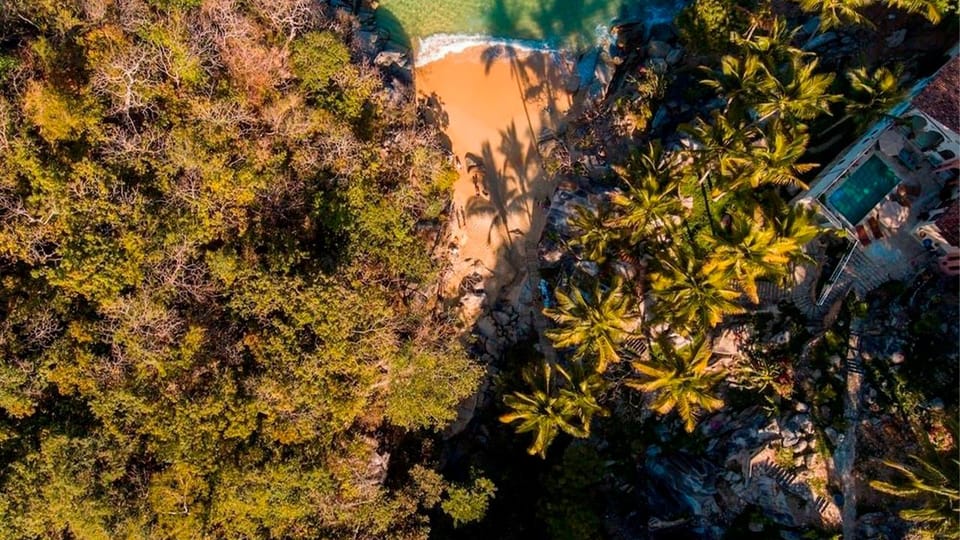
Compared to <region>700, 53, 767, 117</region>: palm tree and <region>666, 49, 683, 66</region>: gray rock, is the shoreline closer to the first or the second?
<region>666, 49, 683, 66</region>: gray rock

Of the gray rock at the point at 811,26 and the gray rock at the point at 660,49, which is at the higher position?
the gray rock at the point at 660,49

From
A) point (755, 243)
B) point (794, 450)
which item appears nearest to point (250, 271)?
point (755, 243)

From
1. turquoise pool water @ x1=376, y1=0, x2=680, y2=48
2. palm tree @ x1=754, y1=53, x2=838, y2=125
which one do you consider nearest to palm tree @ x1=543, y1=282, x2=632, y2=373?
palm tree @ x1=754, y1=53, x2=838, y2=125

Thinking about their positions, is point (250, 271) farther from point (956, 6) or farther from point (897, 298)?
point (956, 6)

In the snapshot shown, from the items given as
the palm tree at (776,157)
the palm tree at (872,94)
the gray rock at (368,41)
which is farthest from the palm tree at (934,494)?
the gray rock at (368,41)

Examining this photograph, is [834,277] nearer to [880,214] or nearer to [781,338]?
[880,214]

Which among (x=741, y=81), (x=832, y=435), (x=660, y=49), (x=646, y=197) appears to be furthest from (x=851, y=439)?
(x=660, y=49)

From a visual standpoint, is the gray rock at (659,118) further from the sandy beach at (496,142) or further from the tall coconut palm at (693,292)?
the tall coconut palm at (693,292)
